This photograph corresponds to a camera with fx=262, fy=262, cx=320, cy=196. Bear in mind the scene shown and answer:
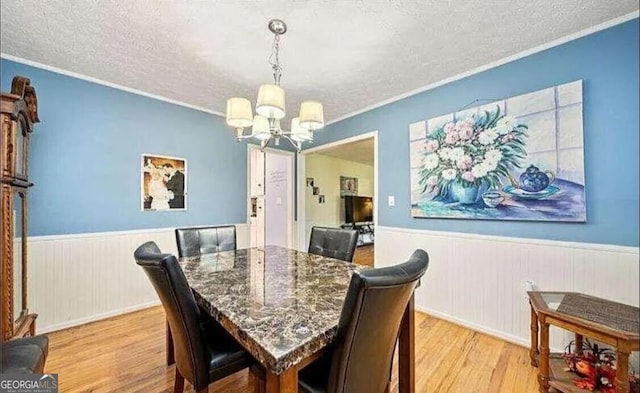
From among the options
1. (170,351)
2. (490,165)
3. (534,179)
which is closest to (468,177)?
(490,165)

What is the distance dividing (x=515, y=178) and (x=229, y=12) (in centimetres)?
228

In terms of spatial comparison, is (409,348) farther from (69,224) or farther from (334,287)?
(69,224)

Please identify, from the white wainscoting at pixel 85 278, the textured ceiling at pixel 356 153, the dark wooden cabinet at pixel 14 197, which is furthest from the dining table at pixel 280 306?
the textured ceiling at pixel 356 153

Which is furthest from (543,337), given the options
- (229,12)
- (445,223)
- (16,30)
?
(16,30)

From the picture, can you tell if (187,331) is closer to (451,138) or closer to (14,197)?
(14,197)

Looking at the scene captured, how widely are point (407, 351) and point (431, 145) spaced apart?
1.91m

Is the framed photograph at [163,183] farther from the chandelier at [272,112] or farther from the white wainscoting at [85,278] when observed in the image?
the chandelier at [272,112]

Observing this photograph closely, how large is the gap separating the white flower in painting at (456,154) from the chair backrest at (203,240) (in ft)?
7.10

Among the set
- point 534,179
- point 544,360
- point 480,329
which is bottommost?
point 480,329

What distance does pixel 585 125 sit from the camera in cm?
90

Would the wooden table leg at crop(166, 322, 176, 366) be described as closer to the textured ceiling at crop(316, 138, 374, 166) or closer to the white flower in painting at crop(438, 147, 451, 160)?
the white flower in painting at crop(438, 147, 451, 160)

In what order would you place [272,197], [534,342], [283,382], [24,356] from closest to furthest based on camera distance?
[283,382] → [24,356] → [534,342] → [272,197]

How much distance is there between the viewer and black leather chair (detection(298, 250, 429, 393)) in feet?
2.59

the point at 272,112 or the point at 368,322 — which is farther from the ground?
the point at 272,112
